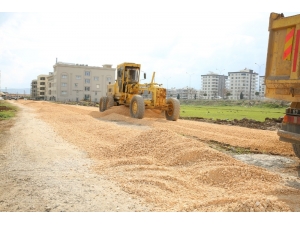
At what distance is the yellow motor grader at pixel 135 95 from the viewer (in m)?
17.7

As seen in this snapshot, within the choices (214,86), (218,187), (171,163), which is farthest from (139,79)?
(214,86)

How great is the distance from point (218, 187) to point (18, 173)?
13.4ft

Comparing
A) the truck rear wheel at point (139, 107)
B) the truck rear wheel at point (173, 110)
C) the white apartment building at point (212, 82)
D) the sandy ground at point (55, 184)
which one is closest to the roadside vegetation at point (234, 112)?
the truck rear wheel at point (173, 110)

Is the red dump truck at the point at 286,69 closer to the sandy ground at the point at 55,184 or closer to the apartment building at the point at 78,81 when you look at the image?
the sandy ground at the point at 55,184

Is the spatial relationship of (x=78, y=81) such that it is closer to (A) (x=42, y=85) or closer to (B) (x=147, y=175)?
(A) (x=42, y=85)

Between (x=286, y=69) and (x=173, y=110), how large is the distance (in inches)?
443

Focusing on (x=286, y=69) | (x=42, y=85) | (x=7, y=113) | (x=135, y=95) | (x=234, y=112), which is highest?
(x=286, y=69)

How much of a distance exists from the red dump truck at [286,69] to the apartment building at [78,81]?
79.3m

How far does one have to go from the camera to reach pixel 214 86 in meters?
174

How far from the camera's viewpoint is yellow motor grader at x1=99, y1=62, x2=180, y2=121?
17672mm

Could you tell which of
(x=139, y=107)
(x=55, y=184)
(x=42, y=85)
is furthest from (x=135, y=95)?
(x=42, y=85)

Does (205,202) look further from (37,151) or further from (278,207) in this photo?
(37,151)

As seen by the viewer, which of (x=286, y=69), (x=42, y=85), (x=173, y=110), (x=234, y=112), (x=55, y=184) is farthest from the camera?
(x=42, y=85)

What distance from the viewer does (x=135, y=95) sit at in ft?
59.6
